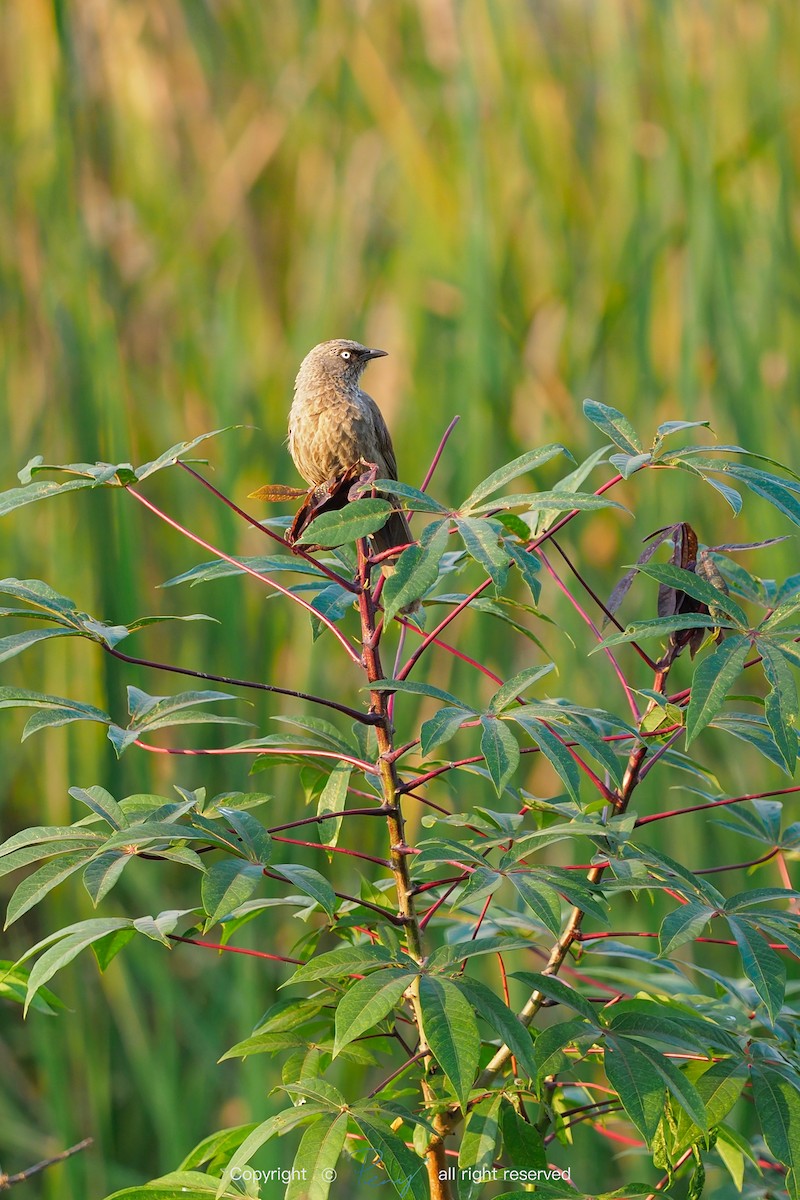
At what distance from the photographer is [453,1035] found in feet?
1.69

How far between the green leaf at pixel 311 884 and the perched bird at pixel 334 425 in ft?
1.51

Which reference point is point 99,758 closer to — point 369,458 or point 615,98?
point 369,458

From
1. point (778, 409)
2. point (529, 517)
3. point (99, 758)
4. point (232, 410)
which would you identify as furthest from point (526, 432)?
point (529, 517)

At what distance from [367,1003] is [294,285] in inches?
64.0

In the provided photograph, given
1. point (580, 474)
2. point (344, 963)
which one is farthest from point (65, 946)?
point (580, 474)

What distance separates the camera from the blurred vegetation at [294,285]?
160 centimetres

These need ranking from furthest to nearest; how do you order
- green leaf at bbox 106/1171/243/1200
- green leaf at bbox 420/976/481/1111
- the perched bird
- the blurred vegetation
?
the blurred vegetation, the perched bird, green leaf at bbox 106/1171/243/1200, green leaf at bbox 420/976/481/1111

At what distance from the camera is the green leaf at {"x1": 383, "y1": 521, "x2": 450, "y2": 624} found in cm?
54

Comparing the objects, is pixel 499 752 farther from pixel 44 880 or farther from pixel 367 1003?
pixel 44 880

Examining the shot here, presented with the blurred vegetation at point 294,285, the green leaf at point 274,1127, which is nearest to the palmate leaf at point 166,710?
the green leaf at point 274,1127

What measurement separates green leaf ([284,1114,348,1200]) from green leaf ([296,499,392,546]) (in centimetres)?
28

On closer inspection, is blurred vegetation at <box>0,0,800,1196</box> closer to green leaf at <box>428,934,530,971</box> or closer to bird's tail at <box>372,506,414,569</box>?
bird's tail at <box>372,506,414,569</box>

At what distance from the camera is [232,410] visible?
1.65 meters

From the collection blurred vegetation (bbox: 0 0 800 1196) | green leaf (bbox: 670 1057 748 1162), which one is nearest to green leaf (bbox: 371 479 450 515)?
green leaf (bbox: 670 1057 748 1162)
